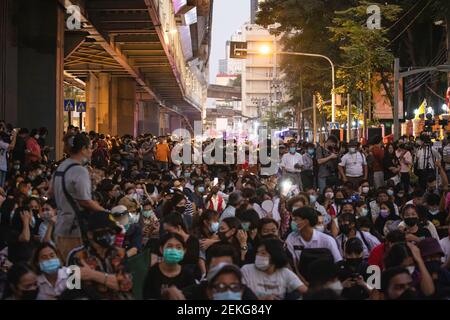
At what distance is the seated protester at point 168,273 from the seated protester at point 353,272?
143 centimetres

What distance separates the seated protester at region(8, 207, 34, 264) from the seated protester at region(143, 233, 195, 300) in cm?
114

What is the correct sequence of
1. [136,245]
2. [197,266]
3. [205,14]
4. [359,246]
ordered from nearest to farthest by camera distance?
[197,266]
[359,246]
[136,245]
[205,14]

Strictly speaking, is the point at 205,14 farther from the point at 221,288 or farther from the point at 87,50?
the point at 221,288

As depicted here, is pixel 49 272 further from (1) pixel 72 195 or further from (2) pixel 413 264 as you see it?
(2) pixel 413 264

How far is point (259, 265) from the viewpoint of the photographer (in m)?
7.59

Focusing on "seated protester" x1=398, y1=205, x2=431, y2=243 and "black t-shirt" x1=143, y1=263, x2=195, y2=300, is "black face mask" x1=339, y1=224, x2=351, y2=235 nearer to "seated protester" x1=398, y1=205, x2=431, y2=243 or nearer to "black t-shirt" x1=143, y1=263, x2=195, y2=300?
"seated protester" x1=398, y1=205, x2=431, y2=243

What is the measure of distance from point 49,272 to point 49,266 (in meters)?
0.05

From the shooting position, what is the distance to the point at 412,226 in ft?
35.6

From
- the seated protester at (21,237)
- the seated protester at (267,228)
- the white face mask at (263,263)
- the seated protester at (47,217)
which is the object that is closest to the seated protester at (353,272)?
the white face mask at (263,263)

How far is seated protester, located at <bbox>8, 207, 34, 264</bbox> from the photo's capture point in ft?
26.6

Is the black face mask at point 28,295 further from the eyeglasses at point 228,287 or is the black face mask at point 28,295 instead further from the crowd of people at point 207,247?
the eyeglasses at point 228,287

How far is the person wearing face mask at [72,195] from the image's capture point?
8977 millimetres
